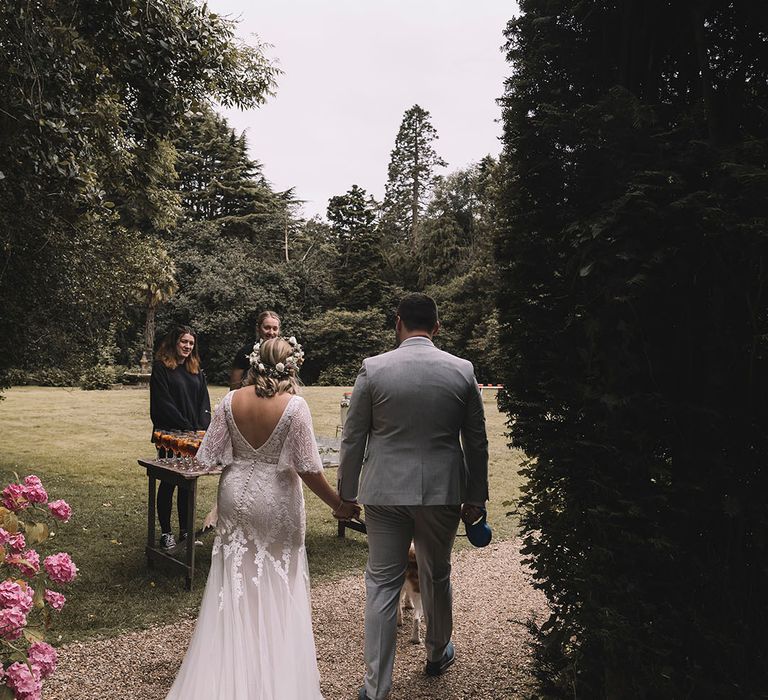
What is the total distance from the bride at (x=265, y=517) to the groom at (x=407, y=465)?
0.82 ft

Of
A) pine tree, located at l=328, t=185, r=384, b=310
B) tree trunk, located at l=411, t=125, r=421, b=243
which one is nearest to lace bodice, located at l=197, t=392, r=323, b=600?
pine tree, located at l=328, t=185, r=384, b=310

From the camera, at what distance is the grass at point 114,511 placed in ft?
16.5

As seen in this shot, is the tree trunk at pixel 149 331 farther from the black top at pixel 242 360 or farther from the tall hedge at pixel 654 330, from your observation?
the tall hedge at pixel 654 330

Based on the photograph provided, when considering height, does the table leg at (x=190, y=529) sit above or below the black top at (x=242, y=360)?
below

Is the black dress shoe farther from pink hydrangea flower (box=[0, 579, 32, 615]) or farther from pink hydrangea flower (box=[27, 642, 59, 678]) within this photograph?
pink hydrangea flower (box=[0, 579, 32, 615])

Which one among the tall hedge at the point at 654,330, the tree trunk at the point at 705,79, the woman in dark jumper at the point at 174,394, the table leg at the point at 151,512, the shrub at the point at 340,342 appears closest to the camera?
the tall hedge at the point at 654,330

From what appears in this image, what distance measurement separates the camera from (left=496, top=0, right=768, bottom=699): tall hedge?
218cm

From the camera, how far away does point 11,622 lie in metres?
2.43

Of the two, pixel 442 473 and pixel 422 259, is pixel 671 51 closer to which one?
pixel 442 473

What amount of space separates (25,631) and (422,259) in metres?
38.8

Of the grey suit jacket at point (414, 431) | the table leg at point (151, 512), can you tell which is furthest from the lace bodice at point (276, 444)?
the table leg at point (151, 512)

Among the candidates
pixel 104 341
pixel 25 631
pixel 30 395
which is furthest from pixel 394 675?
pixel 30 395

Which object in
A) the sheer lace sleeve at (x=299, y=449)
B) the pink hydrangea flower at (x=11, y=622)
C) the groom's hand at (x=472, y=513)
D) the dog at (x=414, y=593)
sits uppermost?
the sheer lace sleeve at (x=299, y=449)

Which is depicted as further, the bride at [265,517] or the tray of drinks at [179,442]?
the tray of drinks at [179,442]
